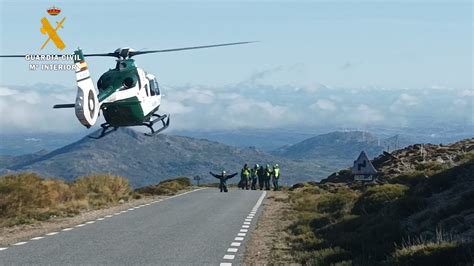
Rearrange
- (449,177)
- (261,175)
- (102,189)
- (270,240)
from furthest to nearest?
(261,175), (102,189), (449,177), (270,240)

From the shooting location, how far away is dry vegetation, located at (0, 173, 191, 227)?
1043 inches

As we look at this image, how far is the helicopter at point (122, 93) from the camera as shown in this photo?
95.7 ft

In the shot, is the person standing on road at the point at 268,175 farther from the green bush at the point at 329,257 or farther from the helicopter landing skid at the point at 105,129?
the green bush at the point at 329,257

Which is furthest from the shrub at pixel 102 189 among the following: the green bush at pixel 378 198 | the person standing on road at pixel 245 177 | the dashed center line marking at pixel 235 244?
the dashed center line marking at pixel 235 244

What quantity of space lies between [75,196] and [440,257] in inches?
987

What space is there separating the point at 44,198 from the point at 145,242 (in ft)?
45.7

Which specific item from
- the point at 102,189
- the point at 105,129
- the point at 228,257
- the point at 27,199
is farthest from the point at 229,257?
the point at 102,189

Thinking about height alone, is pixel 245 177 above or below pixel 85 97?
below

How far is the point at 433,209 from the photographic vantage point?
64.3 ft

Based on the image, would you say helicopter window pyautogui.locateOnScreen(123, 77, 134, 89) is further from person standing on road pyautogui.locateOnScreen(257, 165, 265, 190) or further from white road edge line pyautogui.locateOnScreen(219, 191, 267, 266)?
person standing on road pyautogui.locateOnScreen(257, 165, 265, 190)

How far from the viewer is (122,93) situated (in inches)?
1299

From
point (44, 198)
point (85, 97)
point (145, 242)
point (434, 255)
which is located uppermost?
point (85, 97)

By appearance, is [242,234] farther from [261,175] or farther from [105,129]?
[261,175]

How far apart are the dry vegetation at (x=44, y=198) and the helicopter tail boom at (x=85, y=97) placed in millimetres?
3162
